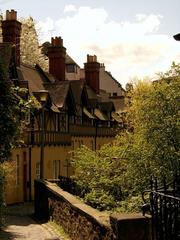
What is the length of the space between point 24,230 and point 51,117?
18656mm

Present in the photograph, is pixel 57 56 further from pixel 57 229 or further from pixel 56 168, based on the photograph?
pixel 57 229

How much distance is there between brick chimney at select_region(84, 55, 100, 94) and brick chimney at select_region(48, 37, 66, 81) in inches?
293

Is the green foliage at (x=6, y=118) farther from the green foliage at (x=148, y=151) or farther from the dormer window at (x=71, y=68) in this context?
the dormer window at (x=71, y=68)

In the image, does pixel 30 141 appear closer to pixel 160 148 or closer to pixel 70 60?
pixel 160 148

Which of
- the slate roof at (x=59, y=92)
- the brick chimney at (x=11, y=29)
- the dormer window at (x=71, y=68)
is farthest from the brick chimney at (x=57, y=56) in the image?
the dormer window at (x=71, y=68)

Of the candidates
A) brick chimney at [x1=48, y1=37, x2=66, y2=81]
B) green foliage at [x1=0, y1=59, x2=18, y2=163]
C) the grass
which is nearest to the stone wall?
the grass

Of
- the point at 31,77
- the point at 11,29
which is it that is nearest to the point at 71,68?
the point at 31,77

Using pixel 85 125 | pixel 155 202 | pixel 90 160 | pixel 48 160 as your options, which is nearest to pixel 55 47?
pixel 85 125

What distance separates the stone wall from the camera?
8.65 m

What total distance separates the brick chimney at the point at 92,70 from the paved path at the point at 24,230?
3031cm

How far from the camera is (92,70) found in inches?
2109

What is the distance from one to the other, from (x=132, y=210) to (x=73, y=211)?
244cm

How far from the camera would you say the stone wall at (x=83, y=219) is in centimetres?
865

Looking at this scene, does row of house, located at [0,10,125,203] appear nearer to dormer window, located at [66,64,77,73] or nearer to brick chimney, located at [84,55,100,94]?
brick chimney, located at [84,55,100,94]
